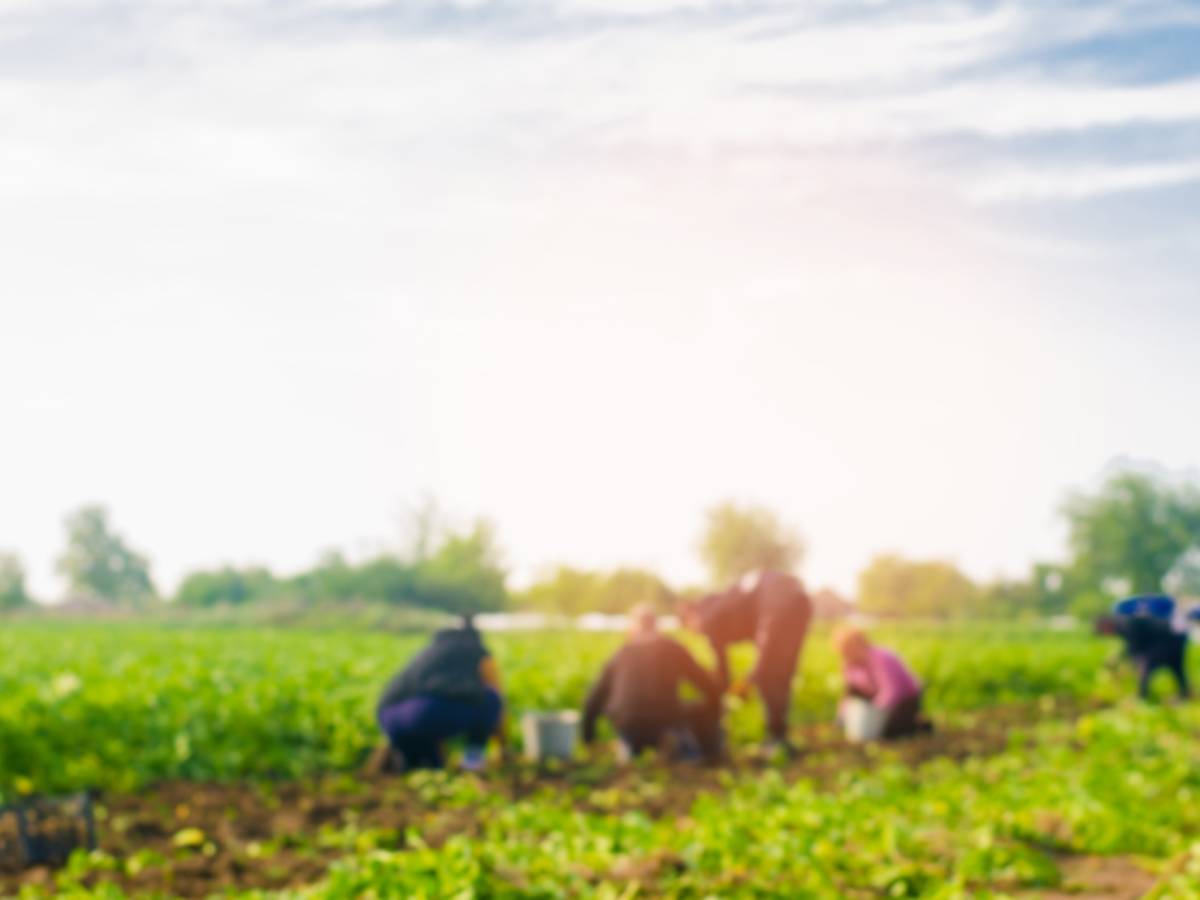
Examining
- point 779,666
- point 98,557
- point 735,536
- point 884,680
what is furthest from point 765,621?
point 98,557

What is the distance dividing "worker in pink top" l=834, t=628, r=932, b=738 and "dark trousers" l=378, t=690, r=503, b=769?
13.4ft

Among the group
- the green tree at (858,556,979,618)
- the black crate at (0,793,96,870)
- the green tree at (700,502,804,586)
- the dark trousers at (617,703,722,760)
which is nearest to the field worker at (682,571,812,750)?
the dark trousers at (617,703,722,760)

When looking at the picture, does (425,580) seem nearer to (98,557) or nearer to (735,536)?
(735,536)

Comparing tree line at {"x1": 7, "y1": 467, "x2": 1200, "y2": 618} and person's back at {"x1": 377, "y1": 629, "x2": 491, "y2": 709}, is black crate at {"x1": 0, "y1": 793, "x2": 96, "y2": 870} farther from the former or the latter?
tree line at {"x1": 7, "y1": 467, "x2": 1200, "y2": 618}

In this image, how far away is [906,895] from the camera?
6648 mm

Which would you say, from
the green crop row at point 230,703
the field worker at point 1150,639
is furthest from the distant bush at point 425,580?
the field worker at point 1150,639

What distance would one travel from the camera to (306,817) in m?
9.38

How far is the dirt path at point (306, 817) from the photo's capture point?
751 centimetres

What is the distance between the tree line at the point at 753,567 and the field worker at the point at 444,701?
120 feet

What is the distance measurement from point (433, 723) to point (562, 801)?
1578mm

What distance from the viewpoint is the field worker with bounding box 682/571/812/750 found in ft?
41.5

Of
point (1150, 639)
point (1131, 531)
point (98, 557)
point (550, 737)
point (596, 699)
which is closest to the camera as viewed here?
point (596, 699)

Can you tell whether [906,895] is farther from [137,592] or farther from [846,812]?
[137,592]

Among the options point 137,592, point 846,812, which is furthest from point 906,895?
point 137,592
